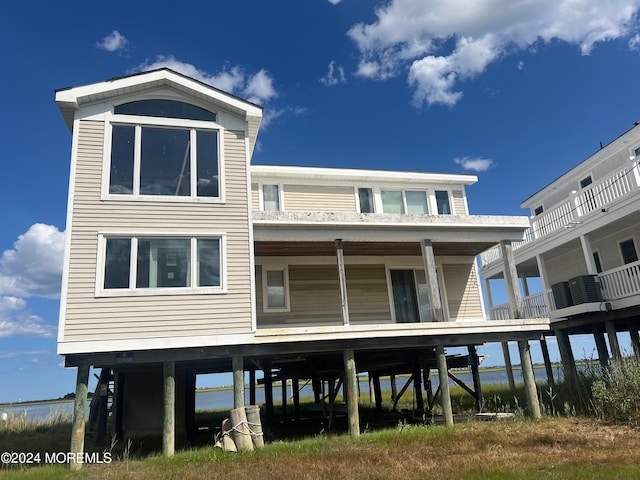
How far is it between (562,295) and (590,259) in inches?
58.9

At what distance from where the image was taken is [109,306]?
Answer: 10195 millimetres

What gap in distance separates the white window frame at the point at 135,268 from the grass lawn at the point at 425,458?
3.39 meters

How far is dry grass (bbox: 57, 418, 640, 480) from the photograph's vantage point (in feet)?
24.7

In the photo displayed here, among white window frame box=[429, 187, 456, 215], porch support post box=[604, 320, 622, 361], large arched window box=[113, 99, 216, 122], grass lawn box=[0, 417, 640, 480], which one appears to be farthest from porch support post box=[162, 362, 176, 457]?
porch support post box=[604, 320, 622, 361]

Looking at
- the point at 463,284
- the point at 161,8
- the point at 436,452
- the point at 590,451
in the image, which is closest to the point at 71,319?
the point at 436,452

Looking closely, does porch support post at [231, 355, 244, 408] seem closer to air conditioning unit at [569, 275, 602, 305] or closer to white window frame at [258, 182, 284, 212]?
white window frame at [258, 182, 284, 212]

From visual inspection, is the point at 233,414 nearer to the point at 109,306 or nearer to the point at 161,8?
the point at 109,306

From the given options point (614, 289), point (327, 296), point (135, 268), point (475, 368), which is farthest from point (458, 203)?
point (135, 268)

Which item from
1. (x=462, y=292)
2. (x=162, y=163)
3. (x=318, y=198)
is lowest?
(x=462, y=292)

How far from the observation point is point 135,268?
416 inches

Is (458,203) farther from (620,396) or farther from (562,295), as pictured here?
(620,396)

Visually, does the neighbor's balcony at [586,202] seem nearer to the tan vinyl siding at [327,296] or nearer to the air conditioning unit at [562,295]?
the air conditioning unit at [562,295]

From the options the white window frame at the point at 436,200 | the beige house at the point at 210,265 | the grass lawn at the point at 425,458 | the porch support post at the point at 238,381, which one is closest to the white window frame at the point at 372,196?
the white window frame at the point at 436,200

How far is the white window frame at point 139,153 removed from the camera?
36.7 ft
